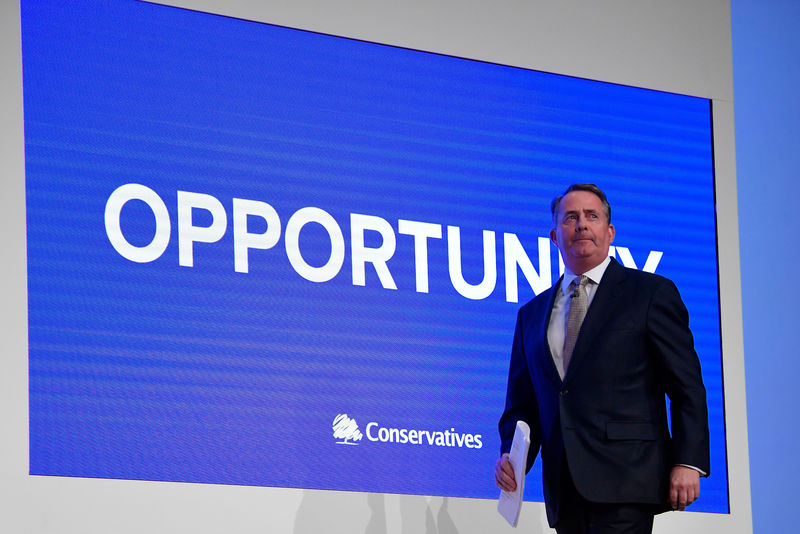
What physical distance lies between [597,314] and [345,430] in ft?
3.83

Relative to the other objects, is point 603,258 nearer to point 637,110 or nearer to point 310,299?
point 310,299

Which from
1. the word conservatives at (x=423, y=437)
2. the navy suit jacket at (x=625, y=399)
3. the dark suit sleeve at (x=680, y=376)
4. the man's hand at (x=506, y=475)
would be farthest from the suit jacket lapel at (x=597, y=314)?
the word conservatives at (x=423, y=437)

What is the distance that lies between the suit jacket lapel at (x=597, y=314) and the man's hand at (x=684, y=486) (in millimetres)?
367

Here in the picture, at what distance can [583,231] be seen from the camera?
3.08 m

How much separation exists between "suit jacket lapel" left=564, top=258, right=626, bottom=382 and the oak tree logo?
1.08 meters

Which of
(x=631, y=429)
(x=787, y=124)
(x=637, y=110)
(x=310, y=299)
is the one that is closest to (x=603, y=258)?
(x=631, y=429)

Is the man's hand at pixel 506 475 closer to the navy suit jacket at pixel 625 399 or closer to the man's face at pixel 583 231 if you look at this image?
the navy suit jacket at pixel 625 399

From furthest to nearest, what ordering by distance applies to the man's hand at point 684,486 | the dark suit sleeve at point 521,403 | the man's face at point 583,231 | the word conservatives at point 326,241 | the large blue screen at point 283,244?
the word conservatives at point 326,241 → the large blue screen at point 283,244 → the dark suit sleeve at point 521,403 → the man's face at point 583,231 → the man's hand at point 684,486

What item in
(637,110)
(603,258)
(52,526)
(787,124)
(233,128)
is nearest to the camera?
(603,258)

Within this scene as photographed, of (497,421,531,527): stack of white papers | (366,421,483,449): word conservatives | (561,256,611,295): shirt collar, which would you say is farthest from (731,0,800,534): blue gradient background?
(497,421,531,527): stack of white papers

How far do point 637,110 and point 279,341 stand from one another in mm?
1875

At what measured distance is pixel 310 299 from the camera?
3.86 meters

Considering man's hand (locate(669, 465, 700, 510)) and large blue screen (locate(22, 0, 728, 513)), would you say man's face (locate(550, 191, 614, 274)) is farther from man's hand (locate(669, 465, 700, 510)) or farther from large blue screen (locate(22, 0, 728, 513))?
large blue screen (locate(22, 0, 728, 513))

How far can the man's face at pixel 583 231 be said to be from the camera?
308 cm
